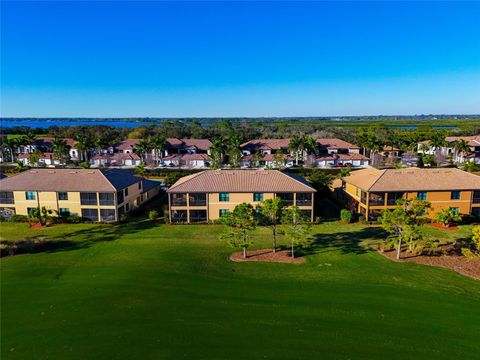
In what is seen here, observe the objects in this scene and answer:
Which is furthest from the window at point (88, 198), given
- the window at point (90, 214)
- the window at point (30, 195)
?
the window at point (30, 195)

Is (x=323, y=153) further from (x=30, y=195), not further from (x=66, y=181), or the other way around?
(x=30, y=195)

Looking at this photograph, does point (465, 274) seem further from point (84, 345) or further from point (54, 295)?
point (54, 295)

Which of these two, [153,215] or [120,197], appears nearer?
[153,215]

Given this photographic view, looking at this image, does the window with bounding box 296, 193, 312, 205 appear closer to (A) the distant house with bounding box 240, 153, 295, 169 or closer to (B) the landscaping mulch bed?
(B) the landscaping mulch bed

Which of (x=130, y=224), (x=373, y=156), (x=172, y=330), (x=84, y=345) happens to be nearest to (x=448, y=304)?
(x=172, y=330)

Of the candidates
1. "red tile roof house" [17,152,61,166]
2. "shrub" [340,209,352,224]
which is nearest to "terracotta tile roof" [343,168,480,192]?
"shrub" [340,209,352,224]

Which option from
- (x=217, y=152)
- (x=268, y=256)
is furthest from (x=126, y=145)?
(x=268, y=256)
